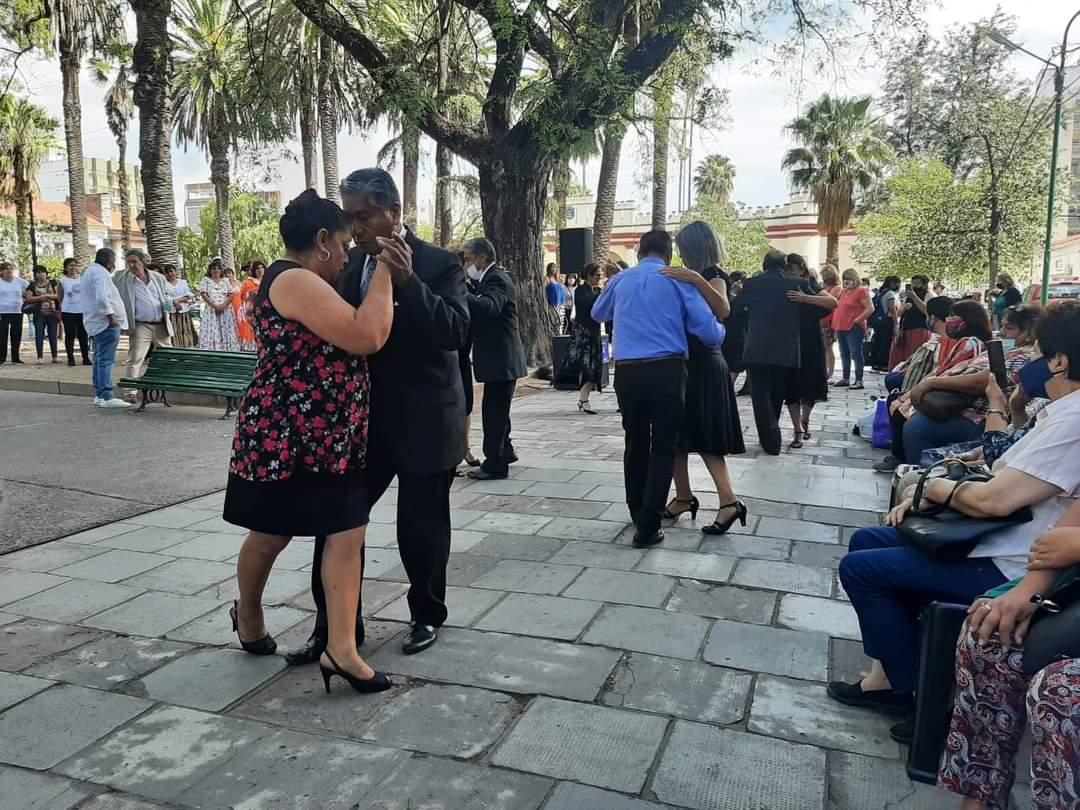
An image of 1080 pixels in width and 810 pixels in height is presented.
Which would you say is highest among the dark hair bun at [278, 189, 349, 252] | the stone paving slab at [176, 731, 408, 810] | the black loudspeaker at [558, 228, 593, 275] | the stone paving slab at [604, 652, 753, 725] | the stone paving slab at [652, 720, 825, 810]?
the black loudspeaker at [558, 228, 593, 275]

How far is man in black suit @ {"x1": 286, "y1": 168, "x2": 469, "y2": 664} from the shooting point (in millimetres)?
2809

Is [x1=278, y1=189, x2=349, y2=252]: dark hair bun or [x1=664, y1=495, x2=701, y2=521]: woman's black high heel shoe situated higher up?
[x1=278, y1=189, x2=349, y2=252]: dark hair bun

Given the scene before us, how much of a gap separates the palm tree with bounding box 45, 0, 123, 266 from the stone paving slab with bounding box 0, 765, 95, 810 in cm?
1833

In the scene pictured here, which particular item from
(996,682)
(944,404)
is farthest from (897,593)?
(944,404)

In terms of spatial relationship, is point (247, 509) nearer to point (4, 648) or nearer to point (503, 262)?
point (4, 648)

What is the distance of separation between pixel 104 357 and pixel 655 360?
7730 mm

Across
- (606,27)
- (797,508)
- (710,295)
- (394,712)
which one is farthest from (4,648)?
(606,27)

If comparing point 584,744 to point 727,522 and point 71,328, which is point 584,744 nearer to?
point 727,522

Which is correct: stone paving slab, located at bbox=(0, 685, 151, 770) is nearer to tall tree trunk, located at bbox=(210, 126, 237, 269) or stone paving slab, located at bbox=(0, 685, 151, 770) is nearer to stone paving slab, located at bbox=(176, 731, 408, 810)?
stone paving slab, located at bbox=(176, 731, 408, 810)

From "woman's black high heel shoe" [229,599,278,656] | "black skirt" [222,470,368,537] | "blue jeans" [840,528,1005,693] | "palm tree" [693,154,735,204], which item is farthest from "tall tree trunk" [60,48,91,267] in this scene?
"palm tree" [693,154,735,204]

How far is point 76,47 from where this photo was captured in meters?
20.2

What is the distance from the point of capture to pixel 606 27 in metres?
9.73

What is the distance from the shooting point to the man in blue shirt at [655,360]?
176 inches

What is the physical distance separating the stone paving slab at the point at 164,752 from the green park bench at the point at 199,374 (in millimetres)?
6578
